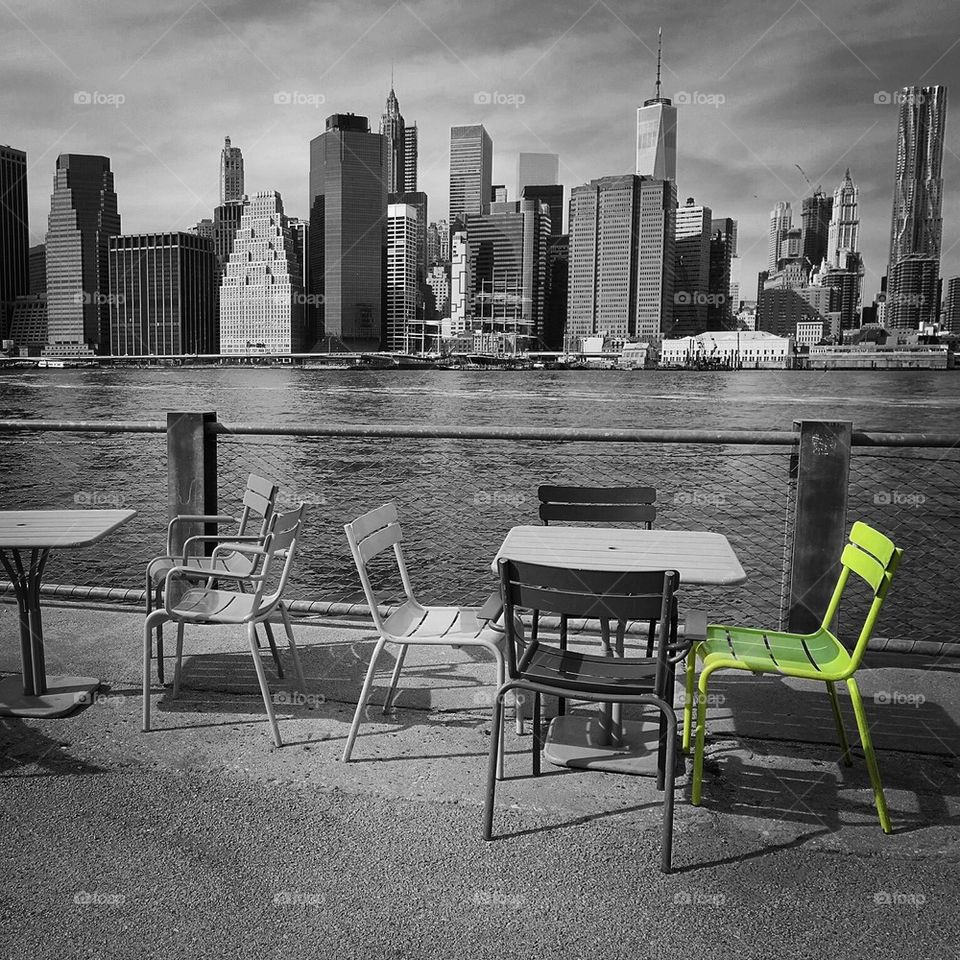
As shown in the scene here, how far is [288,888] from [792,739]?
222 centimetres

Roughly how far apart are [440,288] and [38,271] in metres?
72.7

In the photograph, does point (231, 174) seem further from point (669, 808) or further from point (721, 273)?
point (669, 808)

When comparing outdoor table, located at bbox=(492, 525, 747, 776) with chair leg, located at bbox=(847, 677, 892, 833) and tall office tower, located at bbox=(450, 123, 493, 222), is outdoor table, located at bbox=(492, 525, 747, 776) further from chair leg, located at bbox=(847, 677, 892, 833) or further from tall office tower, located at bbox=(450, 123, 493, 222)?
tall office tower, located at bbox=(450, 123, 493, 222)

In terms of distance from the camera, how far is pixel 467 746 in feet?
12.3

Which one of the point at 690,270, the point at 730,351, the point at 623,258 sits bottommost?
the point at 730,351

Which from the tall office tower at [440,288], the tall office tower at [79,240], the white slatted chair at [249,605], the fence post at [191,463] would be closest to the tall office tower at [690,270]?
the tall office tower at [440,288]

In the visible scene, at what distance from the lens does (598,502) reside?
15.0ft

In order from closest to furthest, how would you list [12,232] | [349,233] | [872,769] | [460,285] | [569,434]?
[872,769] → [569,434] → [12,232] → [349,233] → [460,285]

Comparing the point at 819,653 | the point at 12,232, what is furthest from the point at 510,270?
the point at 819,653

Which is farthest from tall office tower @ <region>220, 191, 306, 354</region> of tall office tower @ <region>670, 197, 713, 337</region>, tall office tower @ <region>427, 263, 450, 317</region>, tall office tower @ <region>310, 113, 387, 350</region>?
tall office tower @ <region>670, 197, 713, 337</region>

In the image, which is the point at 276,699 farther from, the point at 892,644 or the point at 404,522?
the point at 404,522

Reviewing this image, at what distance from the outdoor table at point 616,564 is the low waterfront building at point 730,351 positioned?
14205 centimetres

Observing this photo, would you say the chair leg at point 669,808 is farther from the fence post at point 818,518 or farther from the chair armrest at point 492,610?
the fence post at point 818,518

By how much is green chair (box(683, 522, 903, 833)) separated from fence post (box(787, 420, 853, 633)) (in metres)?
1.01
